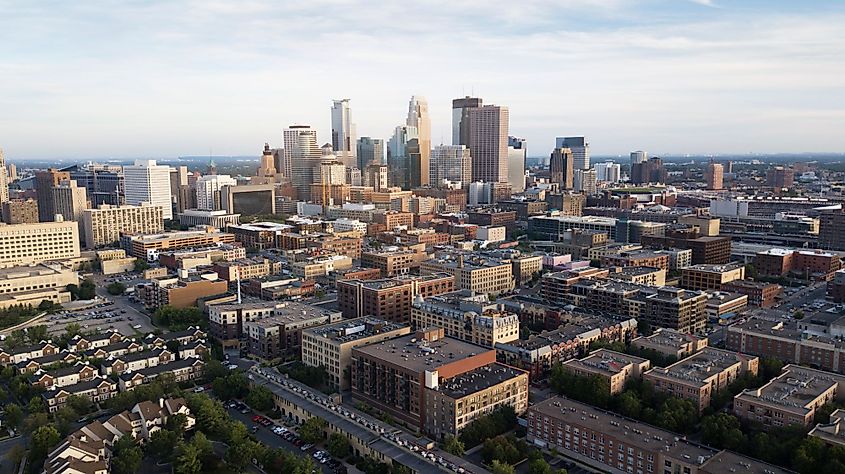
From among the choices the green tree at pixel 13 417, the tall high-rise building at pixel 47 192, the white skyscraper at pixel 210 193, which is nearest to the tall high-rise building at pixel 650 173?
the white skyscraper at pixel 210 193

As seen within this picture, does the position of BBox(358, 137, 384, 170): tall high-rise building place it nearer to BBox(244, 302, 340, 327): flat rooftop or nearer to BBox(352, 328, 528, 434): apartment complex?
BBox(244, 302, 340, 327): flat rooftop

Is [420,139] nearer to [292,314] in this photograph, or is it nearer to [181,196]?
[181,196]

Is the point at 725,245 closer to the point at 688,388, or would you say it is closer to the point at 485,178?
the point at 688,388

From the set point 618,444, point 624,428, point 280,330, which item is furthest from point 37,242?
point 618,444

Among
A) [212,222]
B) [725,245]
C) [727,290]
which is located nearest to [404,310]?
[727,290]

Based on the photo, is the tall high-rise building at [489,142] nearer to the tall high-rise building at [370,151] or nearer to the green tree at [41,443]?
the tall high-rise building at [370,151]

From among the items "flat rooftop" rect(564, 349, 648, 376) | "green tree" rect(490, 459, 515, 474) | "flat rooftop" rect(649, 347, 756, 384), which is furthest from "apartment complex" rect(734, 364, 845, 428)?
"green tree" rect(490, 459, 515, 474)
